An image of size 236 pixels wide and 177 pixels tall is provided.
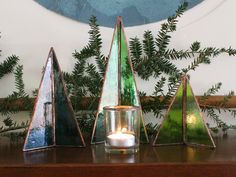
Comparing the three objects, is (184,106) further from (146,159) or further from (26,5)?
(26,5)

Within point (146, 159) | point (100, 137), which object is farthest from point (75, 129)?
point (146, 159)

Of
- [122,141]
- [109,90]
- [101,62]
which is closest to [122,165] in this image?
[122,141]

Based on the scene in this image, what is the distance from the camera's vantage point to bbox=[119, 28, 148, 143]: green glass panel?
0.65 meters

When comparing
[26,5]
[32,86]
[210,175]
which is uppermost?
[26,5]

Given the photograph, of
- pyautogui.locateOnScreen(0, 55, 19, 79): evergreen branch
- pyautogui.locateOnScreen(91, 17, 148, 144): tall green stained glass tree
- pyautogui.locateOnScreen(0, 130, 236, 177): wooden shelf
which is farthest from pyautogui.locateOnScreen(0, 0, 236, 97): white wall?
pyautogui.locateOnScreen(0, 130, 236, 177): wooden shelf

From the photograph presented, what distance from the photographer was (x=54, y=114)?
25.2 inches

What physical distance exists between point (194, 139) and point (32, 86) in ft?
1.08

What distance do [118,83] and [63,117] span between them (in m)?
0.10

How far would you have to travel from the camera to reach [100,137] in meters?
0.65

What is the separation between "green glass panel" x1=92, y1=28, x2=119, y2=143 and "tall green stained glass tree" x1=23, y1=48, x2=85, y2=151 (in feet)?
0.11

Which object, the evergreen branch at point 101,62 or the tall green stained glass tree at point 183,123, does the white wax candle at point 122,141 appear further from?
the evergreen branch at point 101,62

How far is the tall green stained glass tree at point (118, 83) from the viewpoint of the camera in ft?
2.11

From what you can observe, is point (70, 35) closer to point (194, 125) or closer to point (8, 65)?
point (8, 65)

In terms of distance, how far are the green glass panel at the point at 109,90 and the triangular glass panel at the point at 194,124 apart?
12 cm
